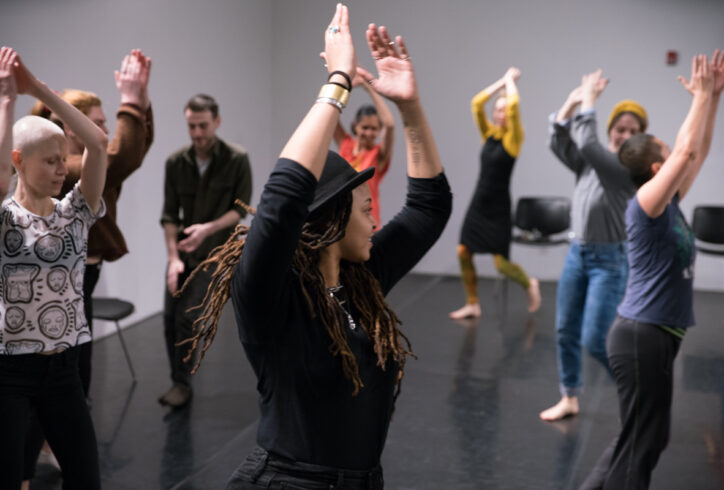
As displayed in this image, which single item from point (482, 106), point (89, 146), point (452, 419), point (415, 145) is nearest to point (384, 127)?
point (482, 106)

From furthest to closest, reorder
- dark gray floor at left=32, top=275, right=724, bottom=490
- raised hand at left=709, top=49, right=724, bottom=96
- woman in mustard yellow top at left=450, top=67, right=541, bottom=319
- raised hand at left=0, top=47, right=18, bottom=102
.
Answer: woman in mustard yellow top at left=450, top=67, right=541, bottom=319 → dark gray floor at left=32, top=275, right=724, bottom=490 → raised hand at left=709, top=49, right=724, bottom=96 → raised hand at left=0, top=47, right=18, bottom=102

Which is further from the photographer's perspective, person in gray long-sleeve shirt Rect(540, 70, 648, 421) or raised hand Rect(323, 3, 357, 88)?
person in gray long-sleeve shirt Rect(540, 70, 648, 421)

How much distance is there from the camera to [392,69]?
5.14 ft

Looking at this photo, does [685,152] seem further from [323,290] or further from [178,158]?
[178,158]

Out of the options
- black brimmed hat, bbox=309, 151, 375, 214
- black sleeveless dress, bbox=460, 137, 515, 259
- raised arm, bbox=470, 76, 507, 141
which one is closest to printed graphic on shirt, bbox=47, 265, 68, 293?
black brimmed hat, bbox=309, 151, 375, 214

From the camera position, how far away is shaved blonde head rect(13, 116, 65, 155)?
2.27 m

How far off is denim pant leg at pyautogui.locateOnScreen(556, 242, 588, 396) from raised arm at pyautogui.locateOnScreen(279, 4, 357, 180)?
2.71 metres

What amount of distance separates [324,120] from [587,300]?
2746 millimetres

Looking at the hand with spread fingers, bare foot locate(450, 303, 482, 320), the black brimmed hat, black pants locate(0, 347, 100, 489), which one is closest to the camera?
the black brimmed hat

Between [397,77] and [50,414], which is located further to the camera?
[50,414]

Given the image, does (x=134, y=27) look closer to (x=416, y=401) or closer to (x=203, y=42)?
(x=203, y=42)

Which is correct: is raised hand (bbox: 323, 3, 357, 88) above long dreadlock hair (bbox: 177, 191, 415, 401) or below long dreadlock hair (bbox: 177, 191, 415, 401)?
above

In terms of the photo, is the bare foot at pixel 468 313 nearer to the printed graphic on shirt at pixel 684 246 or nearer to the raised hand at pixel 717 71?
the printed graphic on shirt at pixel 684 246

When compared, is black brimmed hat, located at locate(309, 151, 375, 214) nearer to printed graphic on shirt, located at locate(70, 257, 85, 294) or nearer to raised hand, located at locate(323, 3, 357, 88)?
raised hand, located at locate(323, 3, 357, 88)
